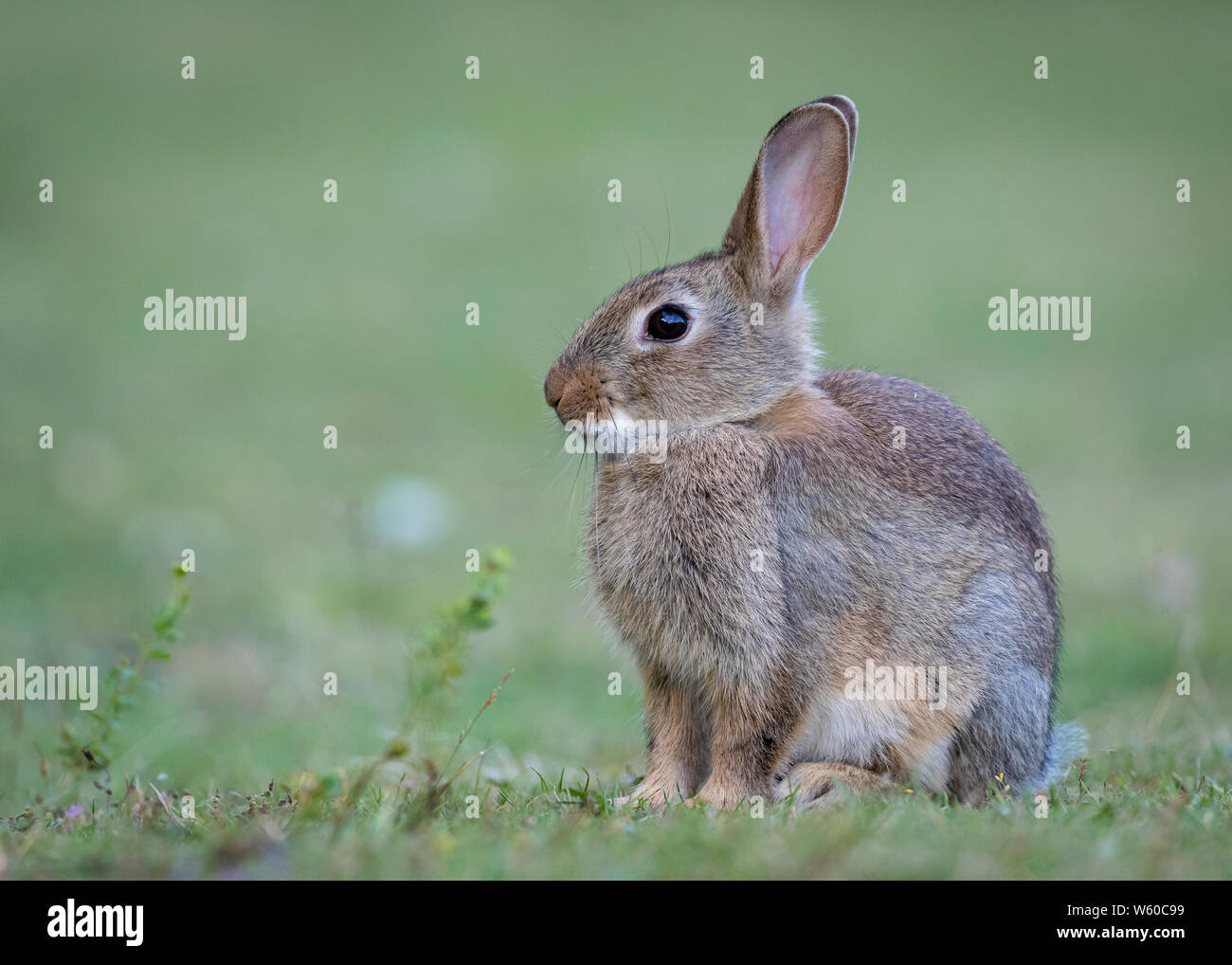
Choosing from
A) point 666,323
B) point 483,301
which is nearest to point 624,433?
point 666,323

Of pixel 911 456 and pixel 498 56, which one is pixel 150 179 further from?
pixel 911 456

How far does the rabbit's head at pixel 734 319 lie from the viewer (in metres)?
5.20

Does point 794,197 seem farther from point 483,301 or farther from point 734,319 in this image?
point 483,301

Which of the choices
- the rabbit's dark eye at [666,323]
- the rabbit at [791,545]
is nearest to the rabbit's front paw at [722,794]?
the rabbit at [791,545]

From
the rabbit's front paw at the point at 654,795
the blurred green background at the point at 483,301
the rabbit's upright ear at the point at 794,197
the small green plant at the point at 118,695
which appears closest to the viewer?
the small green plant at the point at 118,695

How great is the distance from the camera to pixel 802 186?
17.6 ft

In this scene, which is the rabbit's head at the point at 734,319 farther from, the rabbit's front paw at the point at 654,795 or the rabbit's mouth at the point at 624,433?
the rabbit's front paw at the point at 654,795

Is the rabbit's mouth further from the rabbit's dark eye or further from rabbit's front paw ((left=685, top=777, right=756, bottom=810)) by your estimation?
rabbit's front paw ((left=685, top=777, right=756, bottom=810))

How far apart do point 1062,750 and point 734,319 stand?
2.21m

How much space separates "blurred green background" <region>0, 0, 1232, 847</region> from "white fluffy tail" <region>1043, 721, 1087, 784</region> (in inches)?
20.1

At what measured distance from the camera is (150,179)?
20.8m

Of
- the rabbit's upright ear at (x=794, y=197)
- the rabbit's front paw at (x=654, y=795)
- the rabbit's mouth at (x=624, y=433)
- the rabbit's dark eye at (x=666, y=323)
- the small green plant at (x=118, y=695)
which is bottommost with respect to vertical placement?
the rabbit's front paw at (x=654, y=795)

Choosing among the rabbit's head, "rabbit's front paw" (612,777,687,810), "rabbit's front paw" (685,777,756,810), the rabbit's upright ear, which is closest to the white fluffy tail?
"rabbit's front paw" (685,777,756,810)
